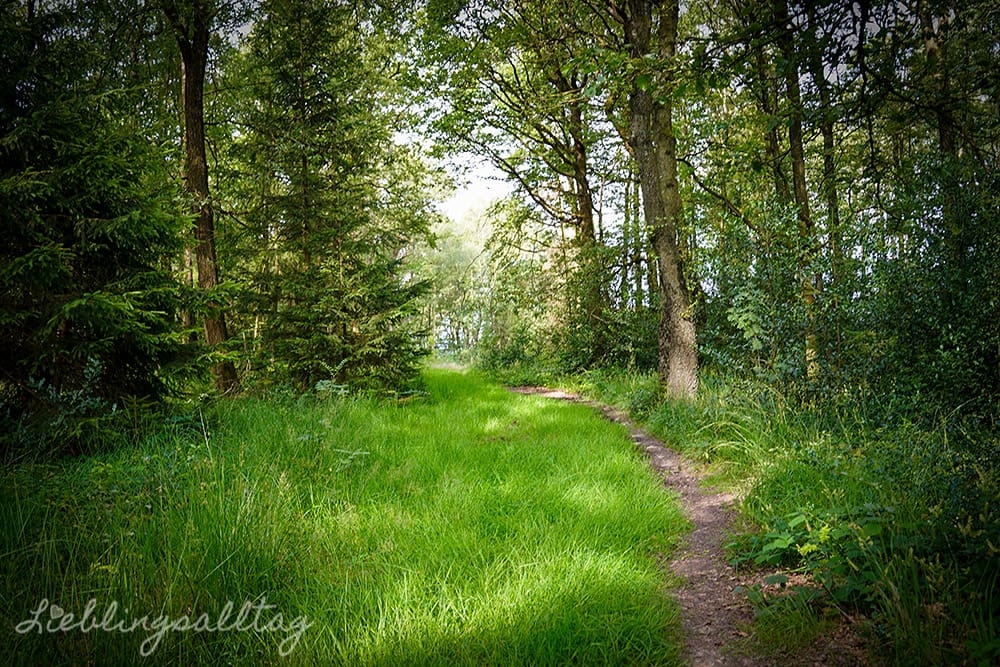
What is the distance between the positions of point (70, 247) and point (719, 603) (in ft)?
19.8

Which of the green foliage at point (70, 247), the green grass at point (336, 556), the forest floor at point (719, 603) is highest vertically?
the green foliage at point (70, 247)

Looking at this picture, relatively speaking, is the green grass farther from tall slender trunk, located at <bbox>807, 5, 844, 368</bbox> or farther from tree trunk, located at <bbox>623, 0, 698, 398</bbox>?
tree trunk, located at <bbox>623, 0, 698, 398</bbox>

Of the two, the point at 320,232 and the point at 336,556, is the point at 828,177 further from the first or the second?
the point at 320,232

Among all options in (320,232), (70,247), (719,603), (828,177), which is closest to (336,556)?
(719,603)

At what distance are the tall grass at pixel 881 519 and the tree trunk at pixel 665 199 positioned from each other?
232cm

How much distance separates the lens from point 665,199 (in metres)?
7.49

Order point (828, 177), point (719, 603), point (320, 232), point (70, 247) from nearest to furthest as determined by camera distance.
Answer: point (719, 603), point (828, 177), point (70, 247), point (320, 232)

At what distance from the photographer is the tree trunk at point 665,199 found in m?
7.23

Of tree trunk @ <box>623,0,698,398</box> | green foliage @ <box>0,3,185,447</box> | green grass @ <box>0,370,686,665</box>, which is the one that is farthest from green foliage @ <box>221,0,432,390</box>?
tree trunk @ <box>623,0,698,398</box>

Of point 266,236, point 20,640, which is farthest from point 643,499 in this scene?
point 266,236

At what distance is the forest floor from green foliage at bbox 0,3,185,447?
15.1 ft

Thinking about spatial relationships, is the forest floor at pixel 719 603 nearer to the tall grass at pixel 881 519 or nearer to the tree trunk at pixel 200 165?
the tall grass at pixel 881 519

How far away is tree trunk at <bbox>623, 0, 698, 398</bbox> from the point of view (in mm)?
7227


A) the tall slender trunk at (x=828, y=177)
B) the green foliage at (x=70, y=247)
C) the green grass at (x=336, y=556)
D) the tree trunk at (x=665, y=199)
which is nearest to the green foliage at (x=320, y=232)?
the green foliage at (x=70, y=247)
